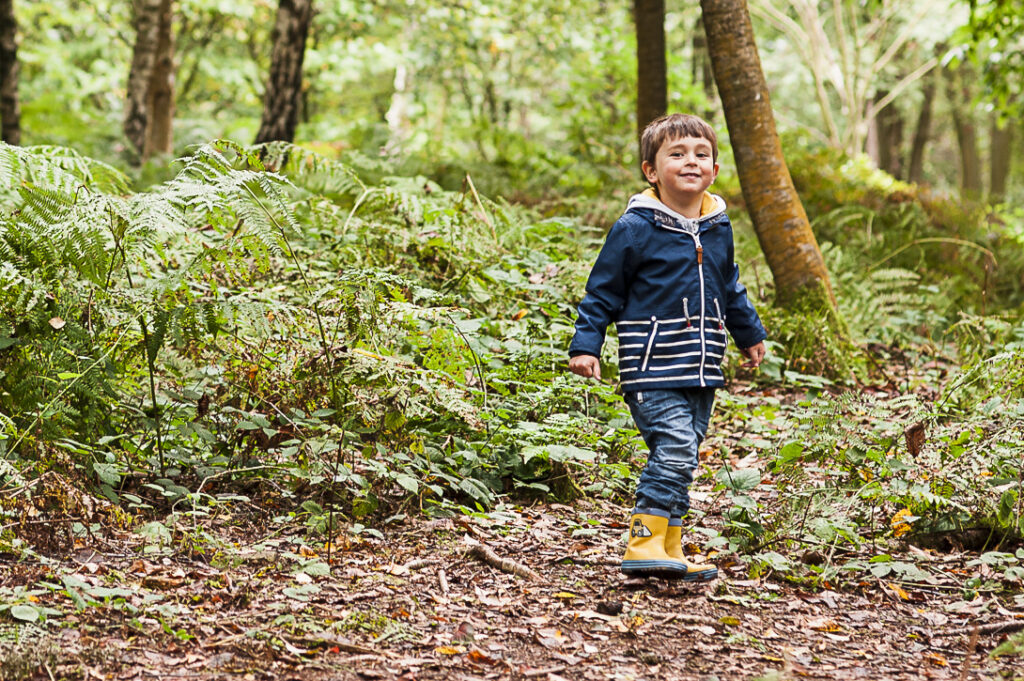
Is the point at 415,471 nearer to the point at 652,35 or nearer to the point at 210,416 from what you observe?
the point at 210,416

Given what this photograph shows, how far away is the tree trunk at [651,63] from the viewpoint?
10156mm

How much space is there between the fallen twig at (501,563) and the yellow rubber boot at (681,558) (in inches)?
21.0

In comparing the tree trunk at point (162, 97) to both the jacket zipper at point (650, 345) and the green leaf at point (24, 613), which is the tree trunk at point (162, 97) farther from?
the green leaf at point (24, 613)

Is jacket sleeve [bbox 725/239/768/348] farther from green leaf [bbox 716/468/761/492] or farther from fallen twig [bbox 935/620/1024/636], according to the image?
fallen twig [bbox 935/620/1024/636]

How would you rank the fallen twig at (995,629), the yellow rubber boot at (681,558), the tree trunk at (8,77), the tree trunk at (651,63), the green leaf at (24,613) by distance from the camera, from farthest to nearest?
1. the tree trunk at (8,77)
2. the tree trunk at (651,63)
3. the yellow rubber boot at (681,558)
4. the fallen twig at (995,629)
5. the green leaf at (24,613)

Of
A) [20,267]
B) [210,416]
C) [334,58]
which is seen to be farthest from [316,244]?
[334,58]

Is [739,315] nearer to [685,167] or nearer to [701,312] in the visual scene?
[701,312]

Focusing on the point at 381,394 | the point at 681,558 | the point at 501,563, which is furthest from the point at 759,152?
the point at 501,563

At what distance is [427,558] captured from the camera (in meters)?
3.66

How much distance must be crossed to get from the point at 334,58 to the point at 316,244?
1588cm

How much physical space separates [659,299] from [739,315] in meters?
0.46

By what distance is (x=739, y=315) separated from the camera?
3896 mm

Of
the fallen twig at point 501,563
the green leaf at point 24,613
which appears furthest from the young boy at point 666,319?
the green leaf at point 24,613

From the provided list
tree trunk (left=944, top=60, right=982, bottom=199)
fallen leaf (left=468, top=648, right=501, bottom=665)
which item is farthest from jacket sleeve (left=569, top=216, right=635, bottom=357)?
tree trunk (left=944, top=60, right=982, bottom=199)
